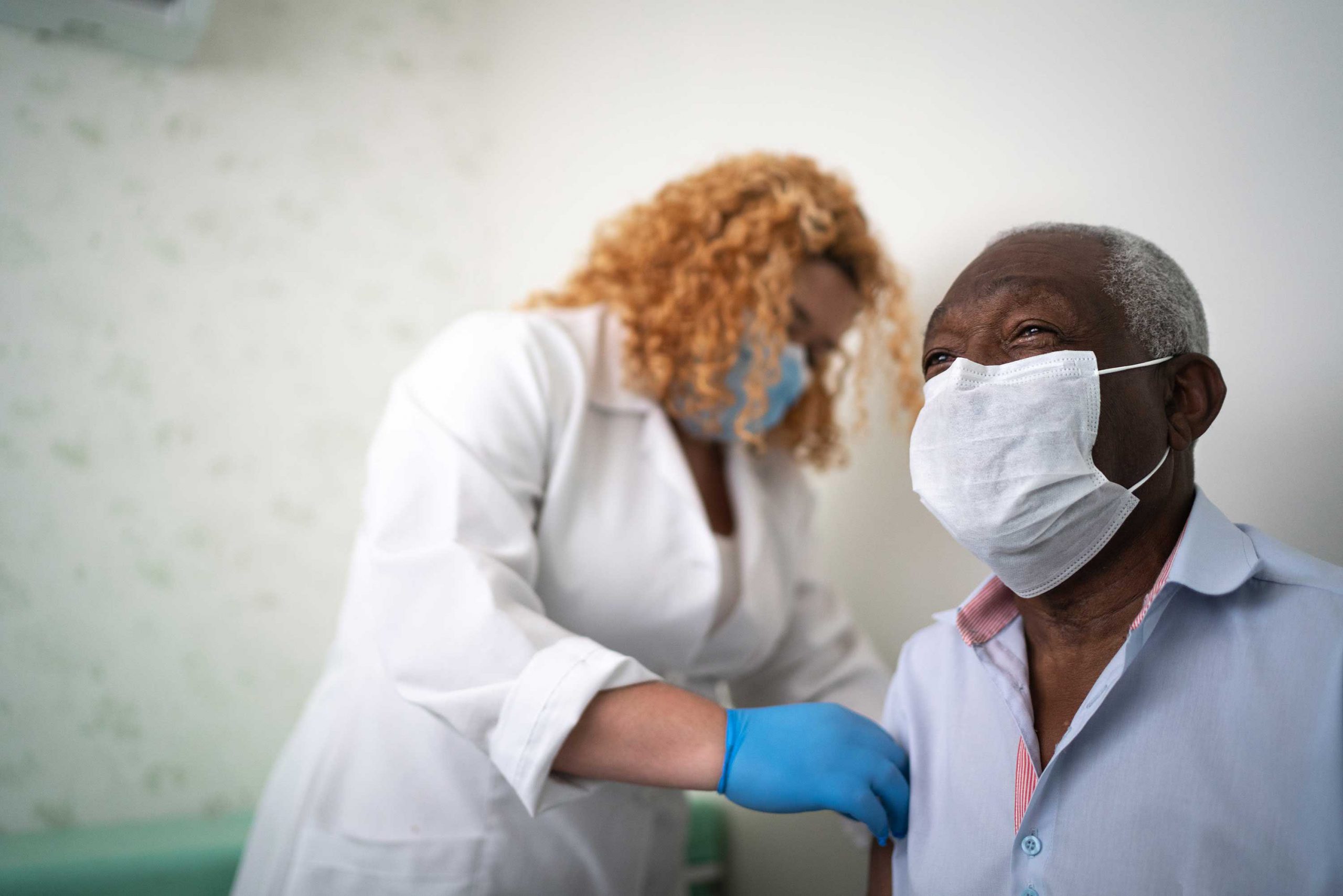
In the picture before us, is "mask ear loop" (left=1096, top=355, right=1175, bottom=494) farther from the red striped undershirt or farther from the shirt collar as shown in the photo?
the red striped undershirt

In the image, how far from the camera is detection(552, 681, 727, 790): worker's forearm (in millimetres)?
878

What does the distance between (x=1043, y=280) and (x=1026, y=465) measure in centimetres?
16

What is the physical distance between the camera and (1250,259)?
830 mm

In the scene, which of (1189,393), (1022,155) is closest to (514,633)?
(1189,393)

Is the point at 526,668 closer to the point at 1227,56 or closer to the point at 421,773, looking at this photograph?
the point at 421,773

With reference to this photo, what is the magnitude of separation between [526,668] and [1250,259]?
0.82m

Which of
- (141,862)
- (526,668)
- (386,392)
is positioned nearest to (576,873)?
(526,668)

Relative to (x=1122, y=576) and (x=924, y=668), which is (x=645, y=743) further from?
(x=1122, y=576)

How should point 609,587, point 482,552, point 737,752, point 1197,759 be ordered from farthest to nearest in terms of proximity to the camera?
point 609,587, point 482,552, point 737,752, point 1197,759

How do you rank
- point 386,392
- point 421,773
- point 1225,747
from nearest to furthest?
point 1225,747 < point 421,773 < point 386,392

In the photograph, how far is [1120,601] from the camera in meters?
0.72

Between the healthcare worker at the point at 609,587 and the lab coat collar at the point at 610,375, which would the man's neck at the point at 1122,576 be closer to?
the healthcare worker at the point at 609,587

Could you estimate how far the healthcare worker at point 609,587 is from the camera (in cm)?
89

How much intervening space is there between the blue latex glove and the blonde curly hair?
46 cm
